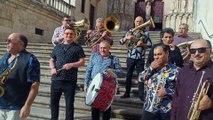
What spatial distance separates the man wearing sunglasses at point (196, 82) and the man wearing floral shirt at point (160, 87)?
43cm

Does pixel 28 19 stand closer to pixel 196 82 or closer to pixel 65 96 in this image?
pixel 65 96

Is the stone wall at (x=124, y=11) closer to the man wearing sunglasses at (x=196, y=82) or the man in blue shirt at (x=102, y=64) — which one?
the man in blue shirt at (x=102, y=64)

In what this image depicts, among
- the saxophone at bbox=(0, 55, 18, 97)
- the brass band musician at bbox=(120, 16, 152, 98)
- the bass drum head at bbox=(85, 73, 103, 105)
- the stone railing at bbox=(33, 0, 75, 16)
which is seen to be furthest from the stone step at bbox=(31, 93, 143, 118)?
the stone railing at bbox=(33, 0, 75, 16)

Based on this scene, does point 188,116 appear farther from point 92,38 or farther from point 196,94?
point 92,38

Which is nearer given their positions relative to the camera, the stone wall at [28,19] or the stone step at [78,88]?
the stone step at [78,88]

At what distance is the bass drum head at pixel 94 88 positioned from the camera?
5113 millimetres

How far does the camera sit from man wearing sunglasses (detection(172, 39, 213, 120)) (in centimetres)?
334

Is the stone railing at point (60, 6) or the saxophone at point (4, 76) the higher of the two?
the stone railing at point (60, 6)

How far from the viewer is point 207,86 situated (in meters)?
3.32

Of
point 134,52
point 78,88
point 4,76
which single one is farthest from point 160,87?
point 78,88

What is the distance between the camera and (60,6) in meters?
17.9

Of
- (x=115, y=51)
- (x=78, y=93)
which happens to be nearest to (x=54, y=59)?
(x=78, y=93)

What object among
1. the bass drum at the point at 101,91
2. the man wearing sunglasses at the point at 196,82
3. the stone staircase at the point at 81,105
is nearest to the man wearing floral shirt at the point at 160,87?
the man wearing sunglasses at the point at 196,82

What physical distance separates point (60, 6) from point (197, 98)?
15.2 m
